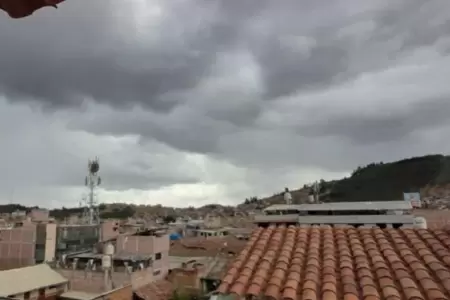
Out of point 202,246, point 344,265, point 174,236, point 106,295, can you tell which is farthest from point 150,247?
point 344,265

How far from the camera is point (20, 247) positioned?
1448 inches

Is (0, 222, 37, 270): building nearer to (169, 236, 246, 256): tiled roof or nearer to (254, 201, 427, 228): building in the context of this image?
(169, 236, 246, 256): tiled roof

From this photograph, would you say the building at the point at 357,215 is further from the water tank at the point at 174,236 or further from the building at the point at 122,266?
the water tank at the point at 174,236

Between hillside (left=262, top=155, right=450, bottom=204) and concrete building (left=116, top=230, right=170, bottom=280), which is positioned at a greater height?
hillside (left=262, top=155, right=450, bottom=204)

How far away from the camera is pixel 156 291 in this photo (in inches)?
975

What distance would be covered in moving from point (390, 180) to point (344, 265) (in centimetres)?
9313

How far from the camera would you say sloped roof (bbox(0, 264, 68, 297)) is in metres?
23.1

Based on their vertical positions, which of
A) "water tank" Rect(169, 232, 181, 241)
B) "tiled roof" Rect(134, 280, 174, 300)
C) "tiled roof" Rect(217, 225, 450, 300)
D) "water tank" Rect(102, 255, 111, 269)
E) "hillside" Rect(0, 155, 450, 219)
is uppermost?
"hillside" Rect(0, 155, 450, 219)

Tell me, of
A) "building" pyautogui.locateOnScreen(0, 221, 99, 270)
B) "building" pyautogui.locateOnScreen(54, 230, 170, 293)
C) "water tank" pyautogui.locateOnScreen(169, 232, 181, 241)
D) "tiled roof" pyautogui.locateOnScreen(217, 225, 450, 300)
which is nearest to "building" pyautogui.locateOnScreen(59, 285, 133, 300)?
"building" pyautogui.locateOnScreen(54, 230, 170, 293)

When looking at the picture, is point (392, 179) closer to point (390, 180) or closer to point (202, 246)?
point (390, 180)

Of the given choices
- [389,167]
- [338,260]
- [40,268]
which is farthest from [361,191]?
[338,260]

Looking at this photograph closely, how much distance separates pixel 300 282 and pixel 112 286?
71.7 ft

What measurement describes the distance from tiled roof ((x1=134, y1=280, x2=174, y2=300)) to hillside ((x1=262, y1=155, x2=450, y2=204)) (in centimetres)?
5214

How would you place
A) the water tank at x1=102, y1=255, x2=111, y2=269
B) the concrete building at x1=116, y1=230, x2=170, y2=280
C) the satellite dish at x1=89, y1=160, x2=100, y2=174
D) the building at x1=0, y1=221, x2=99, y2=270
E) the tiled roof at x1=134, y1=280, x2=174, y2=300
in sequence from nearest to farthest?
the tiled roof at x1=134, y1=280, x2=174, y2=300
the water tank at x1=102, y1=255, x2=111, y2=269
the concrete building at x1=116, y1=230, x2=170, y2=280
the building at x1=0, y1=221, x2=99, y2=270
the satellite dish at x1=89, y1=160, x2=100, y2=174
